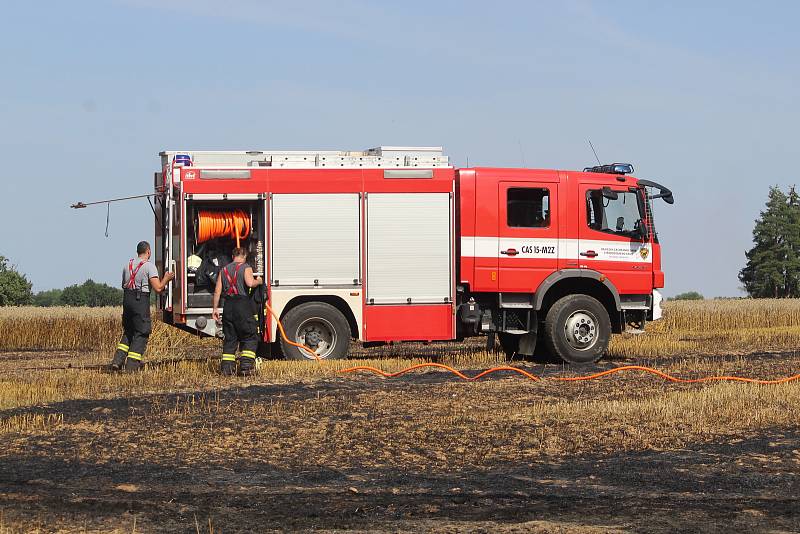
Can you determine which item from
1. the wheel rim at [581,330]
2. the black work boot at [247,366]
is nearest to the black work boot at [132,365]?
the black work boot at [247,366]

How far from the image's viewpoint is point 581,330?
19.0 meters

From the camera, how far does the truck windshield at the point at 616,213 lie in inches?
752

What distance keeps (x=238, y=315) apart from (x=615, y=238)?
624 cm

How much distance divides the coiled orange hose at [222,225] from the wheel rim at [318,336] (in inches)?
63.3

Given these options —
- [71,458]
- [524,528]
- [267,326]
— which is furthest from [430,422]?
[267,326]

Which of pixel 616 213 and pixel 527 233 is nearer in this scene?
pixel 527 233

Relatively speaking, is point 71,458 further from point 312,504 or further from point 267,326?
point 267,326

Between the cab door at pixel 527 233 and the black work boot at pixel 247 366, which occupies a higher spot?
the cab door at pixel 527 233

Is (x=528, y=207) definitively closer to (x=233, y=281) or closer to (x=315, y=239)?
(x=315, y=239)

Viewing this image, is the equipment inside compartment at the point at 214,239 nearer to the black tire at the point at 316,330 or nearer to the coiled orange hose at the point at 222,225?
the coiled orange hose at the point at 222,225

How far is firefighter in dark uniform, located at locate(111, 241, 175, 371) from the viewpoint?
16688 mm

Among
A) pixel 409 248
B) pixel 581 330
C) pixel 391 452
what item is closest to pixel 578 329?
pixel 581 330

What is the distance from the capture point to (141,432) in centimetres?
1127

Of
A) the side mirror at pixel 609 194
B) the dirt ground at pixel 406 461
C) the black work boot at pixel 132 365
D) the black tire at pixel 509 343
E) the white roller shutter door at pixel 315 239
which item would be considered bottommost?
the dirt ground at pixel 406 461
